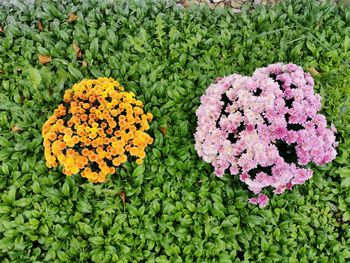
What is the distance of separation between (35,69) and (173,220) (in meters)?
1.89

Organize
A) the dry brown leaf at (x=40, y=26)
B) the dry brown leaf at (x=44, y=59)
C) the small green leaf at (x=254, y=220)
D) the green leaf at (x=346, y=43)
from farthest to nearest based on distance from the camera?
the dry brown leaf at (x=40, y=26) → the green leaf at (x=346, y=43) → the dry brown leaf at (x=44, y=59) → the small green leaf at (x=254, y=220)

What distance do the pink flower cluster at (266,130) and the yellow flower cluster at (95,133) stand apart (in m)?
0.58

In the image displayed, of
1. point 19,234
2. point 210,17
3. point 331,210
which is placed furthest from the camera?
point 210,17

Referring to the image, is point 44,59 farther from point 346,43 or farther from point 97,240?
point 346,43

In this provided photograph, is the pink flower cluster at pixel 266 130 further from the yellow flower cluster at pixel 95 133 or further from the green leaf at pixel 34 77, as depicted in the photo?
the green leaf at pixel 34 77

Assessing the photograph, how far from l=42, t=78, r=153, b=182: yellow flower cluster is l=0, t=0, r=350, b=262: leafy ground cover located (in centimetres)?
30

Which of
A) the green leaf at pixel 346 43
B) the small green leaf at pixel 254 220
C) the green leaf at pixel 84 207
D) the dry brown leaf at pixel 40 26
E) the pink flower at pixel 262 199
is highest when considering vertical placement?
the green leaf at pixel 346 43

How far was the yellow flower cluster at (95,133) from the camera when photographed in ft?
11.8

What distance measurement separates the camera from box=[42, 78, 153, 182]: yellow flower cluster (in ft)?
11.8

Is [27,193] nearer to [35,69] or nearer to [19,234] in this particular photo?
[19,234]

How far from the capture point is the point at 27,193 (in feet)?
13.0

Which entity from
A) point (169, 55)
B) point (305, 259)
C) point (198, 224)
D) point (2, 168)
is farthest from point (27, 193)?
point (305, 259)

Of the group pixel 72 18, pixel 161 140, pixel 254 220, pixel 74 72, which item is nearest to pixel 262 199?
pixel 254 220

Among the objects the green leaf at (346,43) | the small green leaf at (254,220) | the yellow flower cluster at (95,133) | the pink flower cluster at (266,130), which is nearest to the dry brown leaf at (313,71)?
the green leaf at (346,43)
